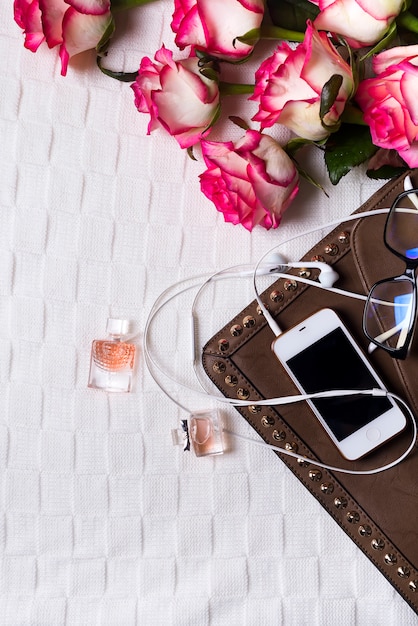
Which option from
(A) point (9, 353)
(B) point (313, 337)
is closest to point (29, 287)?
(A) point (9, 353)

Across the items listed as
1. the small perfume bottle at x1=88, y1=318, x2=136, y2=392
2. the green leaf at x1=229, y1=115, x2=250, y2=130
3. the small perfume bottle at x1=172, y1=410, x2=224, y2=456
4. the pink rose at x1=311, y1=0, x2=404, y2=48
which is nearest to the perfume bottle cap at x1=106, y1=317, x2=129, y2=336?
the small perfume bottle at x1=88, y1=318, x2=136, y2=392

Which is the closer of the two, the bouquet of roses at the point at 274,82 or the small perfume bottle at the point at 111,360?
the bouquet of roses at the point at 274,82

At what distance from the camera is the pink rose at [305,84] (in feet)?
1.87

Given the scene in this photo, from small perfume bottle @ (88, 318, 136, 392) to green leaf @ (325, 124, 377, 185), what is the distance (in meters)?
0.26

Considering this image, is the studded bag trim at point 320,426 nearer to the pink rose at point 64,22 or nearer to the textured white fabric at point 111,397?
the textured white fabric at point 111,397

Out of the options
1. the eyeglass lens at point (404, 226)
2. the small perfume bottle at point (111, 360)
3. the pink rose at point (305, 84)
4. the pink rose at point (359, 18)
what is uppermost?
the pink rose at point (359, 18)

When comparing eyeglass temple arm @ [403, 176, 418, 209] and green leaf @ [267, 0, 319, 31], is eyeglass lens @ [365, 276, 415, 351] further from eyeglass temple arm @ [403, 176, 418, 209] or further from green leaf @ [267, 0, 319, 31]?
green leaf @ [267, 0, 319, 31]

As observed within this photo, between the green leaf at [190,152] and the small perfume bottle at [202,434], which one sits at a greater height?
the green leaf at [190,152]

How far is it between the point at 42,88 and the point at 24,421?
343 mm

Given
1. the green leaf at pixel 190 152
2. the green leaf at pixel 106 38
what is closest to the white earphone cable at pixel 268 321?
the green leaf at pixel 190 152

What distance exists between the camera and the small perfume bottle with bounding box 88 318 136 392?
2.21ft

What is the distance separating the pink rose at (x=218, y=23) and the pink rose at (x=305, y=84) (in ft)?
0.13

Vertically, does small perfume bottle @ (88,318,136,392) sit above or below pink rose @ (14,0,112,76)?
below

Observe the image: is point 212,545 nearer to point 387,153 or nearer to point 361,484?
point 361,484
